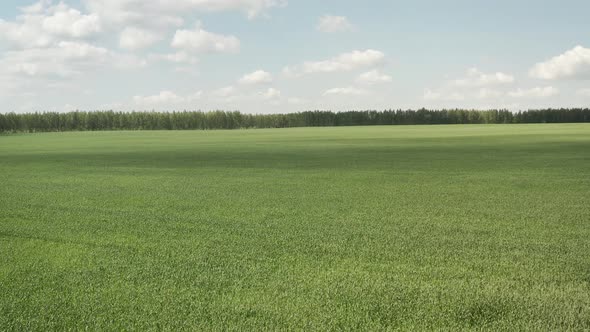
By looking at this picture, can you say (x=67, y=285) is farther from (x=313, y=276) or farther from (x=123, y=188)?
(x=123, y=188)

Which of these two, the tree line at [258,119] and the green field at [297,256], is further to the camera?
the tree line at [258,119]

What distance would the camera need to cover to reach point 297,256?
5.37m

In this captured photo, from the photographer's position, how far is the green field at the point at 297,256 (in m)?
3.91

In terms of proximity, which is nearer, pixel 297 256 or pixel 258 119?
pixel 297 256

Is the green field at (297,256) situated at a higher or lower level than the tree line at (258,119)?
lower

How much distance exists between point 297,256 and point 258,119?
85.1 metres

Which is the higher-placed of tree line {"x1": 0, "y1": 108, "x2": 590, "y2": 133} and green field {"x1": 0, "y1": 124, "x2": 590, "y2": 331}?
tree line {"x1": 0, "y1": 108, "x2": 590, "y2": 133}

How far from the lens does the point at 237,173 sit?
536 inches

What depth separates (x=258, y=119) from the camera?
89812 millimetres

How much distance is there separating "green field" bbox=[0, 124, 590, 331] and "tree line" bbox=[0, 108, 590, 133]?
3000 inches

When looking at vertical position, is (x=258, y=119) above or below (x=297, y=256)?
above

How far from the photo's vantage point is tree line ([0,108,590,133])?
268 ft

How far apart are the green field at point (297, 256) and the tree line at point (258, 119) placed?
76202 millimetres

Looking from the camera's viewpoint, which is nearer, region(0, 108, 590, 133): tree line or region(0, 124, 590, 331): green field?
region(0, 124, 590, 331): green field
